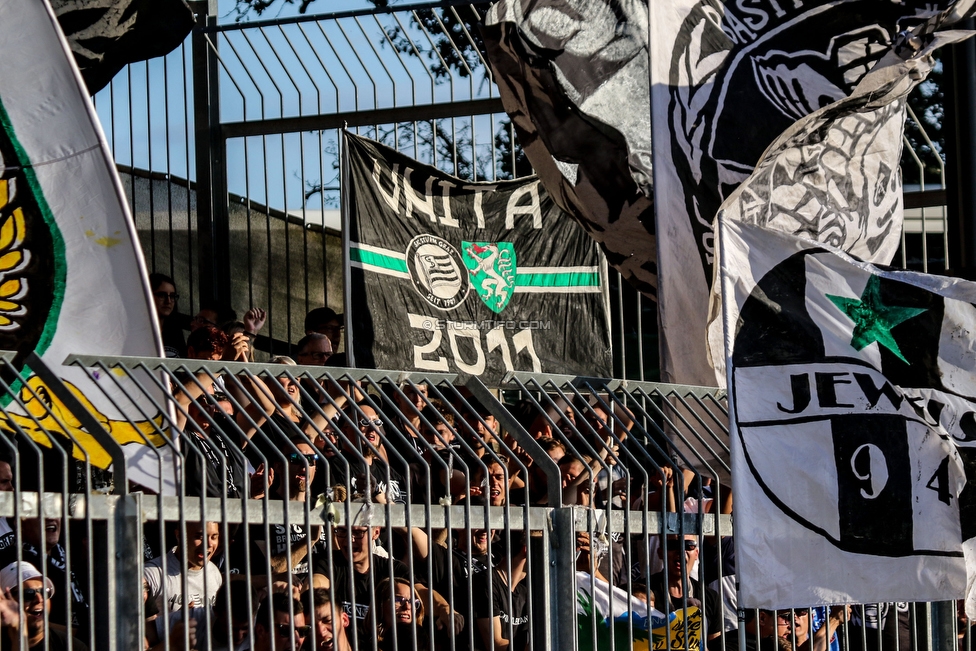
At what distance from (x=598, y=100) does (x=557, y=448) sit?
1.82 metres

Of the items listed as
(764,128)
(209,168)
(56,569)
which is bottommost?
(56,569)

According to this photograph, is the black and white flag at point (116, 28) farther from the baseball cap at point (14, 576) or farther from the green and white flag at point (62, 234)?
the baseball cap at point (14, 576)

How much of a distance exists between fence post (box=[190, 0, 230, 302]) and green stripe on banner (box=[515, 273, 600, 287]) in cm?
190

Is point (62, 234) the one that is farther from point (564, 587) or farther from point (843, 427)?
point (843, 427)

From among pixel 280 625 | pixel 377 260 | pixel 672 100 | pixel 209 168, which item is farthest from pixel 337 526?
pixel 209 168

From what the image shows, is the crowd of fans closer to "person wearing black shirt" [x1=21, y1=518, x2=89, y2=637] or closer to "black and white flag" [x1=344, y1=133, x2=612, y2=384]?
"person wearing black shirt" [x1=21, y1=518, x2=89, y2=637]

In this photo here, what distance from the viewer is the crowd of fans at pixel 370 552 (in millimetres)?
4297

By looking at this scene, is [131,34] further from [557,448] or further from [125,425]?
[125,425]

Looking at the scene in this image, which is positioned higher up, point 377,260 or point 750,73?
point 750,73

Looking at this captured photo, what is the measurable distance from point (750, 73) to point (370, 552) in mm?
3362

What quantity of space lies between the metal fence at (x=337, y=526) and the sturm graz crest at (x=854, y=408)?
0.35 metres

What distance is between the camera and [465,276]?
8.59m

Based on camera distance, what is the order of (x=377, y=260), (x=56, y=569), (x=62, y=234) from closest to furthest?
(x=62, y=234) → (x=56, y=569) → (x=377, y=260)

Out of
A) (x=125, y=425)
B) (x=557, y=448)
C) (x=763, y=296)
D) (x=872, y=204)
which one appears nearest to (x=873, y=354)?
(x=763, y=296)
